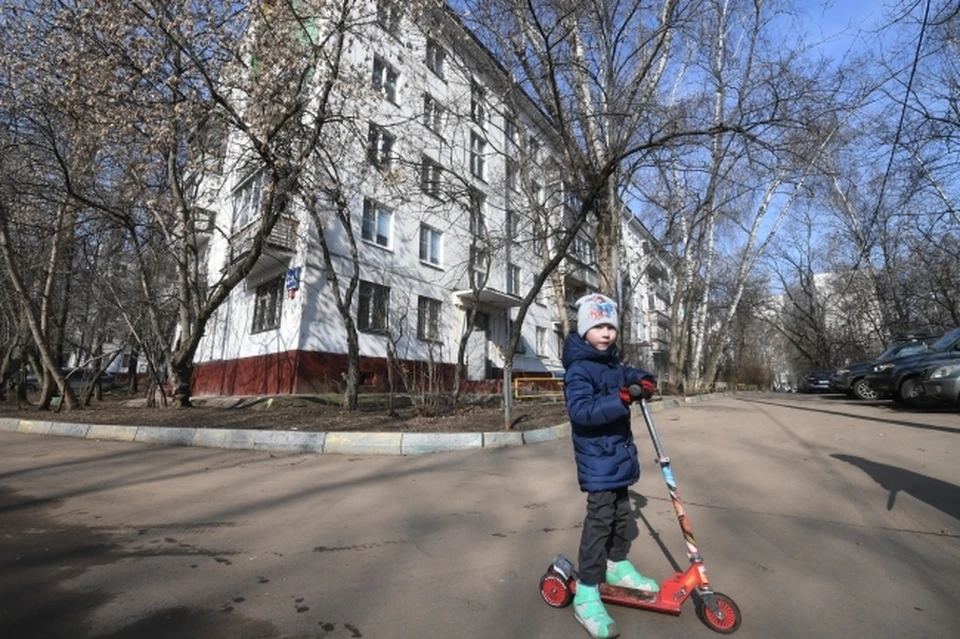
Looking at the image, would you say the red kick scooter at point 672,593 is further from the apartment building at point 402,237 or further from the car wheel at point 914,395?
the car wheel at point 914,395

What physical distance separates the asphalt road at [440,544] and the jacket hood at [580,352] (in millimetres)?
1276

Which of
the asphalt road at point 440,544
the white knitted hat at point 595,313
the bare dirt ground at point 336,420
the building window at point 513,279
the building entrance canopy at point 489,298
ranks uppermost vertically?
the building window at point 513,279

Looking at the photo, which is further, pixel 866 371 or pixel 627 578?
pixel 866 371

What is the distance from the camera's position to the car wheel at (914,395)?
33.4ft

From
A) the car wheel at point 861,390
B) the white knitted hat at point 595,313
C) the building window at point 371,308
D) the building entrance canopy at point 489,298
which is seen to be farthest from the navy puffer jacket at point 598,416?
the car wheel at point 861,390

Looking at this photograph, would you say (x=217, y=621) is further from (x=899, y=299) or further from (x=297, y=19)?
(x=899, y=299)

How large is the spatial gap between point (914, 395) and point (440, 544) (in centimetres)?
1215

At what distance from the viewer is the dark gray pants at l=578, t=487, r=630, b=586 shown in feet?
7.43

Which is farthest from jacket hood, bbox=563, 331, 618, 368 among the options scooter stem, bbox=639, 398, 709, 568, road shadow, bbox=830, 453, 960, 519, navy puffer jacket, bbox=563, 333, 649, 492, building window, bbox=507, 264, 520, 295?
building window, bbox=507, 264, 520, 295

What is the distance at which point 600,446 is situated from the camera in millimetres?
2482

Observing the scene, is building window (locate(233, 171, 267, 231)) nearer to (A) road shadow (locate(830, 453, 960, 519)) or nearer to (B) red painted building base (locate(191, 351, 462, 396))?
(B) red painted building base (locate(191, 351, 462, 396))

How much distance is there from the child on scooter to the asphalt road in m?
0.23

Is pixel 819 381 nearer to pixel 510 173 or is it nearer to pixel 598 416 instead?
pixel 510 173

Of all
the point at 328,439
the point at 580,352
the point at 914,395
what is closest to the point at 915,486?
the point at 580,352
